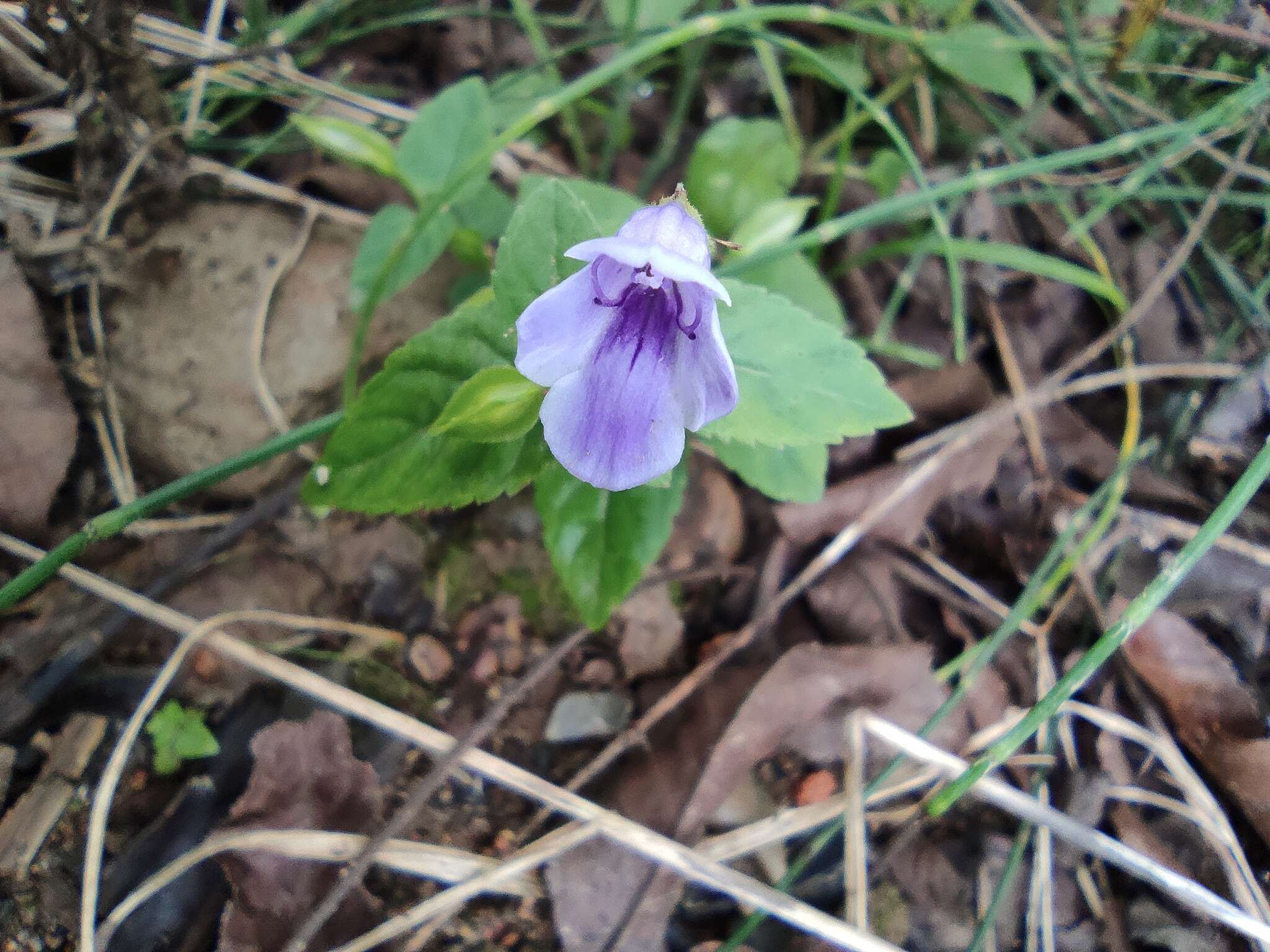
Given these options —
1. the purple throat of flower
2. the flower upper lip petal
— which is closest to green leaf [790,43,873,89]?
the purple throat of flower

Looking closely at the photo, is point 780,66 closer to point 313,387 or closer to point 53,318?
point 313,387

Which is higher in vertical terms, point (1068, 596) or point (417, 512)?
point (417, 512)

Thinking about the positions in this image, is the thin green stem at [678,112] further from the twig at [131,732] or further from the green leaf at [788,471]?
the twig at [131,732]

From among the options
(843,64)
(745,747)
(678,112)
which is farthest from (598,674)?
(843,64)

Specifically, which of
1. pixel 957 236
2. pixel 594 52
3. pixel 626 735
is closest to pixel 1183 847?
pixel 626 735

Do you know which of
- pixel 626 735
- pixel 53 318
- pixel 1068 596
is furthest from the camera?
pixel 1068 596

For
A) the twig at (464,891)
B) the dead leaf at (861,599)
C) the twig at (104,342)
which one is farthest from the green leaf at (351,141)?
the twig at (464,891)

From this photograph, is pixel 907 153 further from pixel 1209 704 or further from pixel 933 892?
pixel 933 892
